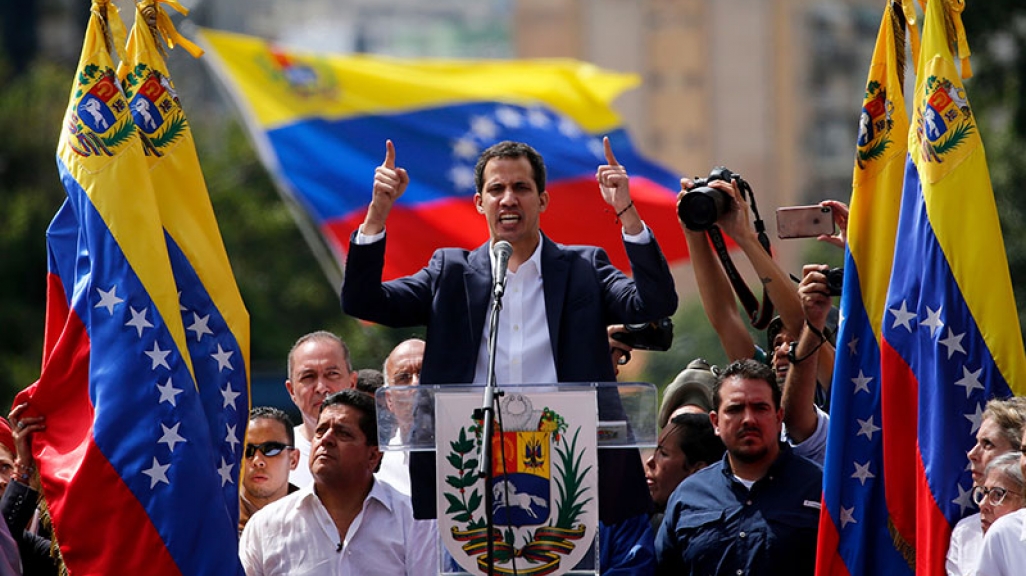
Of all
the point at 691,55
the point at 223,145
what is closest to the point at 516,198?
the point at 223,145

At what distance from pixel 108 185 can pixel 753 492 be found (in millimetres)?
2801

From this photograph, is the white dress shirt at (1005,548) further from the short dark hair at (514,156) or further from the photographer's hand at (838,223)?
the short dark hair at (514,156)

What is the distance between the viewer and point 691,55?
86875 mm

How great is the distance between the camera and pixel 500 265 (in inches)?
253

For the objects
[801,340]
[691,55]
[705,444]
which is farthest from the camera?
[691,55]

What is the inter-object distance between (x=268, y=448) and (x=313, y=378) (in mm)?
444

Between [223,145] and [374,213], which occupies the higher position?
[223,145]

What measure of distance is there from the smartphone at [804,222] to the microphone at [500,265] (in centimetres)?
173

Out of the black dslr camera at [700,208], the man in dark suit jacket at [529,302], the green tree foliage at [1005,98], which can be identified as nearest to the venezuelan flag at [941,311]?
the black dslr camera at [700,208]

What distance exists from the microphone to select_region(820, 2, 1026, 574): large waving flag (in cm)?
166

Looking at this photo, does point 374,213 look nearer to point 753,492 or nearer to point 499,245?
point 499,245

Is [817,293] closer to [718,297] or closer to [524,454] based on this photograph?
[718,297]

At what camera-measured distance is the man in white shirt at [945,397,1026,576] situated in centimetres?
691

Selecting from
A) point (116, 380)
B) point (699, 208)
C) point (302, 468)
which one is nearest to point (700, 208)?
point (699, 208)
